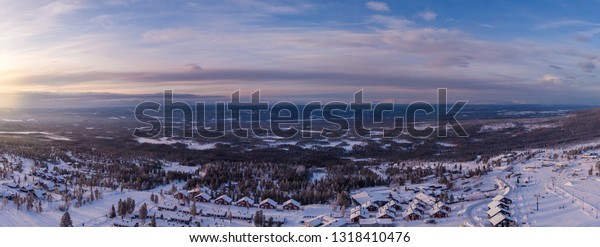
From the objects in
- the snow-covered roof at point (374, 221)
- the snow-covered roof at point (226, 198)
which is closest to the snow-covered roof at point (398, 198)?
the snow-covered roof at point (374, 221)

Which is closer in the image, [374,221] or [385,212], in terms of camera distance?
[374,221]

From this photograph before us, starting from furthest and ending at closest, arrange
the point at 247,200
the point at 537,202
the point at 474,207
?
the point at 247,200, the point at 474,207, the point at 537,202

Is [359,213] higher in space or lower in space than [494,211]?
lower

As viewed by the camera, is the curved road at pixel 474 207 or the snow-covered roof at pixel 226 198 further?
the snow-covered roof at pixel 226 198

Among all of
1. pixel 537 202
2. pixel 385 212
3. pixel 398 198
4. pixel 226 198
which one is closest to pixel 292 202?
pixel 226 198

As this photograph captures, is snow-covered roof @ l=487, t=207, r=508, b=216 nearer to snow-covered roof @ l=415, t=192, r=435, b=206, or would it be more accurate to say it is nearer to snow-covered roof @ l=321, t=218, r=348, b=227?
snow-covered roof @ l=415, t=192, r=435, b=206

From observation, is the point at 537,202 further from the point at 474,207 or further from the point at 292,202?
the point at 292,202

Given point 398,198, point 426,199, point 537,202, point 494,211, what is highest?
point 494,211

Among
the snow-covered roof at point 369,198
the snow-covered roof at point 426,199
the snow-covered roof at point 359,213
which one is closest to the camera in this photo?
the snow-covered roof at point 359,213

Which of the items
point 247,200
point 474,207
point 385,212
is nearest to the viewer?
point 385,212

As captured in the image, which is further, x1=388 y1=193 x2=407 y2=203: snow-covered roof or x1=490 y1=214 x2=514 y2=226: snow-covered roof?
x1=388 y1=193 x2=407 y2=203: snow-covered roof

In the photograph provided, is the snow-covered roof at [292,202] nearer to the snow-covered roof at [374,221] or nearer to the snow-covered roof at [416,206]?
the snow-covered roof at [374,221]

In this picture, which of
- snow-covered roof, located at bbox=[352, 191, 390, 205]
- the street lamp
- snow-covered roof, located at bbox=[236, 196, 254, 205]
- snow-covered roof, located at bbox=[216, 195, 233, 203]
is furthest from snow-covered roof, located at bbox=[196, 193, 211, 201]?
the street lamp
